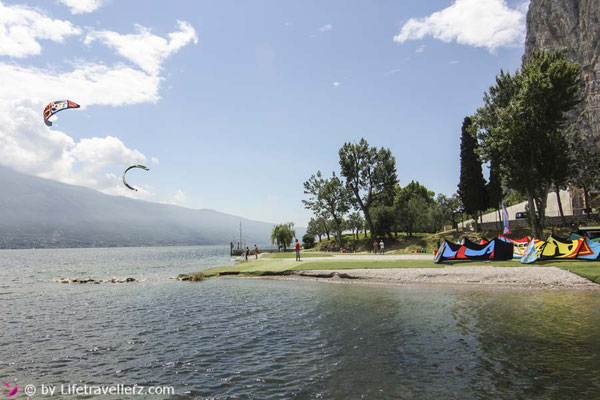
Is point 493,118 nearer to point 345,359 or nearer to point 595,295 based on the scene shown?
point 595,295

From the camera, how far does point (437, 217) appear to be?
8600cm

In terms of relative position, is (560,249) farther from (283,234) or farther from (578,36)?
(578,36)

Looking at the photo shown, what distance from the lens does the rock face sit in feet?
327

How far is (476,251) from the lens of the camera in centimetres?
3544

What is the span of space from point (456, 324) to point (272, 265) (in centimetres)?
3103

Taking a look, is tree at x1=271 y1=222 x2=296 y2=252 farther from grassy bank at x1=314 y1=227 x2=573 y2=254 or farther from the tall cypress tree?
the tall cypress tree

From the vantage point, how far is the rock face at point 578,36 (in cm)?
9962

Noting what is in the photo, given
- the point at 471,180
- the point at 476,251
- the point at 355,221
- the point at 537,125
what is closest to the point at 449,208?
the point at 471,180

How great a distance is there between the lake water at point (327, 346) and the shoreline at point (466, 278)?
2.63 metres

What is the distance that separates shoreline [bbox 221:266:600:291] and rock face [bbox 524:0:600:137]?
83.8 m

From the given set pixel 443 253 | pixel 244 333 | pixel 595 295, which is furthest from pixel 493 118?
pixel 244 333

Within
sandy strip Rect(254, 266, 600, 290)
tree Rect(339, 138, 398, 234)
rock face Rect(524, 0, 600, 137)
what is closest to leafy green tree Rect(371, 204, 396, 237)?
tree Rect(339, 138, 398, 234)

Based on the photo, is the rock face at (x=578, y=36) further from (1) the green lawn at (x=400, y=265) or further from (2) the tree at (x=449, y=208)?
(1) the green lawn at (x=400, y=265)

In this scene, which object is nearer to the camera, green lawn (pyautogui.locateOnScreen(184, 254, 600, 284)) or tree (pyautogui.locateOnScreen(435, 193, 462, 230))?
green lawn (pyautogui.locateOnScreen(184, 254, 600, 284))
